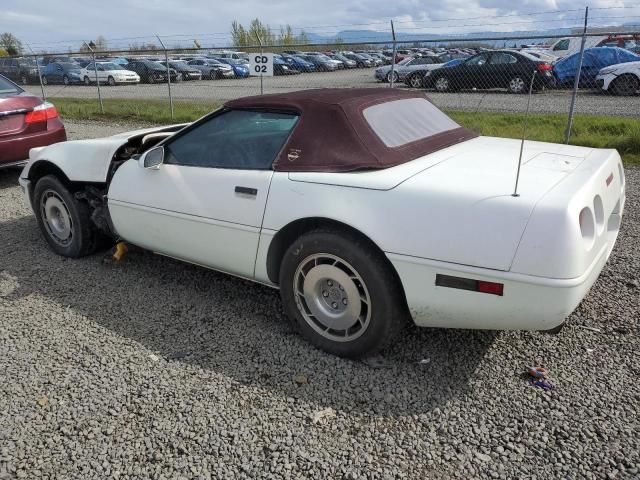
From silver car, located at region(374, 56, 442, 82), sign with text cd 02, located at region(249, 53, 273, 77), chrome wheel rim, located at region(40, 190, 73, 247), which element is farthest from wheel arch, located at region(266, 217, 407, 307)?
silver car, located at region(374, 56, 442, 82)

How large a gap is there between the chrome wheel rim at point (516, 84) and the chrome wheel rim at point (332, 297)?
1302cm

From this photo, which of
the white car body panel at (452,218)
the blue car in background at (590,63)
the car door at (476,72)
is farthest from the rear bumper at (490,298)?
the blue car in background at (590,63)

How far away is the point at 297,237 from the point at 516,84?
13451 millimetres

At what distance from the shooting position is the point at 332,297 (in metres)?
2.95

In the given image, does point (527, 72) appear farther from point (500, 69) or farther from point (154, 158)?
point (154, 158)

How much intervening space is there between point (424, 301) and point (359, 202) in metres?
0.59

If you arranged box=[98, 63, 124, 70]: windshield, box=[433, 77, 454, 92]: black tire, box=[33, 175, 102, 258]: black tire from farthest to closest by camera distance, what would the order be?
box=[98, 63, 124, 70]: windshield → box=[433, 77, 454, 92]: black tire → box=[33, 175, 102, 258]: black tire

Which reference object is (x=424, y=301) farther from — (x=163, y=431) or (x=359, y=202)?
(x=163, y=431)

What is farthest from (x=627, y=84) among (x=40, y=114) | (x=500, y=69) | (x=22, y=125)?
(x=22, y=125)

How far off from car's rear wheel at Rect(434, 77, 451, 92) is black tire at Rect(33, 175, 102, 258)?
1381 cm

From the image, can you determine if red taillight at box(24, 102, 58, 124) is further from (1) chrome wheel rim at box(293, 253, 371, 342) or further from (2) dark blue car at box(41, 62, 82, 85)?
(2) dark blue car at box(41, 62, 82, 85)

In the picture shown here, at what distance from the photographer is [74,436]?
2.42m

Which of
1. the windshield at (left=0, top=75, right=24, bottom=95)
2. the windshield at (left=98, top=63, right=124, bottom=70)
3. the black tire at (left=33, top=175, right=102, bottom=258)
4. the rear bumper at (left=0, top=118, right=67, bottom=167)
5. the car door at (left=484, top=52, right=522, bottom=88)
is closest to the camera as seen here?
the black tire at (left=33, top=175, right=102, bottom=258)

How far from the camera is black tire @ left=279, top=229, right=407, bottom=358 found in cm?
267
